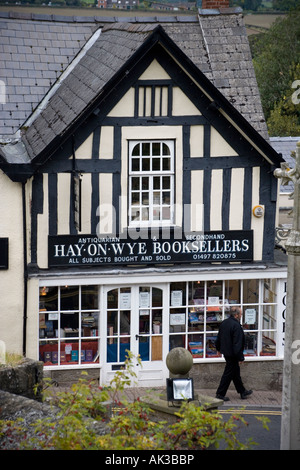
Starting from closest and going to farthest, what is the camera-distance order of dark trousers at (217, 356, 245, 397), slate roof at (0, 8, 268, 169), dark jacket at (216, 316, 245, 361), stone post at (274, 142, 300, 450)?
stone post at (274, 142, 300, 450) → dark jacket at (216, 316, 245, 361) → dark trousers at (217, 356, 245, 397) → slate roof at (0, 8, 268, 169)

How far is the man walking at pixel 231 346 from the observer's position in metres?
13.9

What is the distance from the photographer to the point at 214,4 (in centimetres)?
1786

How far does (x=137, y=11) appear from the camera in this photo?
101 ft

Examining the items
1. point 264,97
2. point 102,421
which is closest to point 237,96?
point 102,421

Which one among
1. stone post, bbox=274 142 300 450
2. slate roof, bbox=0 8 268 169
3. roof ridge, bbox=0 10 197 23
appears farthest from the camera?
roof ridge, bbox=0 10 197 23

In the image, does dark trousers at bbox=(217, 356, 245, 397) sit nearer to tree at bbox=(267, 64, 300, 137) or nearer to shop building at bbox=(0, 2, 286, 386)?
shop building at bbox=(0, 2, 286, 386)

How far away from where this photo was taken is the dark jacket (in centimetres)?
1390

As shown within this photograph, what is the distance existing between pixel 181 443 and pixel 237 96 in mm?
9460

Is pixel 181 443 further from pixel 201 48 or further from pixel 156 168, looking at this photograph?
pixel 201 48

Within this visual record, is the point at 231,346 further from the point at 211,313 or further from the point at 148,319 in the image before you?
the point at 148,319

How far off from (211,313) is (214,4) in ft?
23.6

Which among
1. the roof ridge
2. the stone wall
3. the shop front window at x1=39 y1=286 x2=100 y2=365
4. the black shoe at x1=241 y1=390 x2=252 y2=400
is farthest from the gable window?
the stone wall

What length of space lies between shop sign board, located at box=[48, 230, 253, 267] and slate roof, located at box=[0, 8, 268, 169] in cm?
188

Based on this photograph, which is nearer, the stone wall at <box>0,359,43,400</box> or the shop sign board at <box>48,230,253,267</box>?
the stone wall at <box>0,359,43,400</box>
